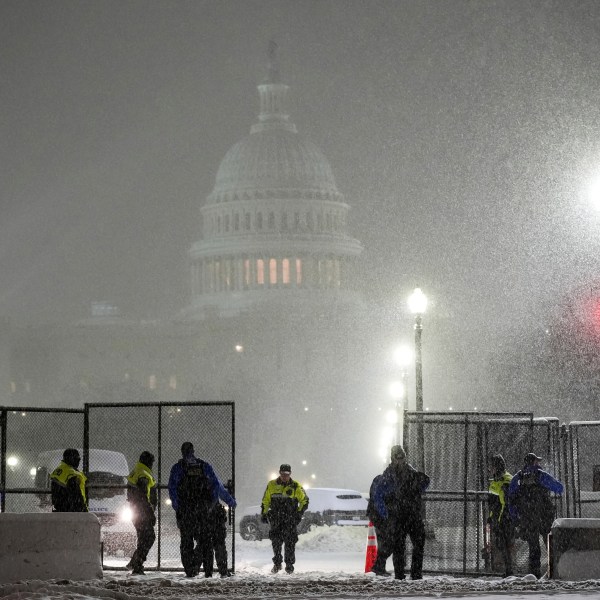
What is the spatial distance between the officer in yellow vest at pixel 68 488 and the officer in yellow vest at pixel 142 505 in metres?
1.09

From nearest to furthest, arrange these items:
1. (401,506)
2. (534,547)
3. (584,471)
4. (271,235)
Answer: (401,506) < (534,547) < (584,471) < (271,235)

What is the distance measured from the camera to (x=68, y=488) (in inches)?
789

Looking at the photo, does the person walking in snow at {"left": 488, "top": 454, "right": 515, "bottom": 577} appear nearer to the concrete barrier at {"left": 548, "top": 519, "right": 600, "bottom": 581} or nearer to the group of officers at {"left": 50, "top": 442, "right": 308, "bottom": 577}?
the concrete barrier at {"left": 548, "top": 519, "right": 600, "bottom": 581}

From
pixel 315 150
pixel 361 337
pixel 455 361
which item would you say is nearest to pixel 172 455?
pixel 455 361

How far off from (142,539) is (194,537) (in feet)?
2.32

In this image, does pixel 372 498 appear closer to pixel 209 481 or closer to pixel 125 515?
pixel 209 481

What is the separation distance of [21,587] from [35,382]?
5622 inches

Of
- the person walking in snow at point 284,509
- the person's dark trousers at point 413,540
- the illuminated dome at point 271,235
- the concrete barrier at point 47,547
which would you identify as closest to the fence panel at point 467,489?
the person's dark trousers at point 413,540

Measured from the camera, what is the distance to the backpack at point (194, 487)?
20375 mm

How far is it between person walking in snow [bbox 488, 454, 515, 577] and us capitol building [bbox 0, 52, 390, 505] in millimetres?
104027

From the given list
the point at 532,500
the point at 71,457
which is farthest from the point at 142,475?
the point at 532,500

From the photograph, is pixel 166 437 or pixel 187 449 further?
pixel 166 437

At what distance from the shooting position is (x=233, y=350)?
509ft

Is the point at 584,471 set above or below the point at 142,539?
above
